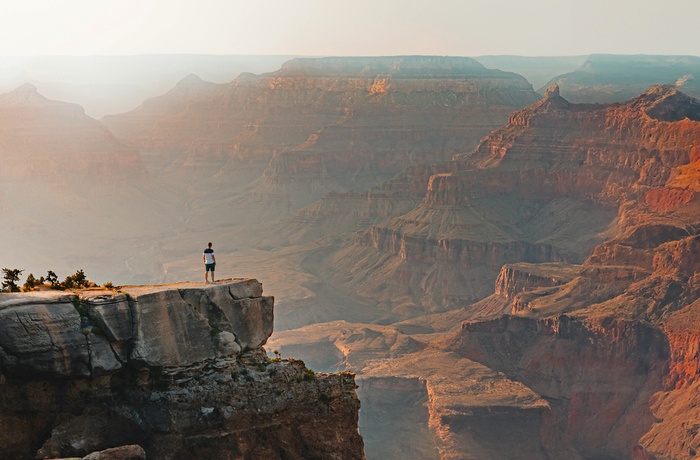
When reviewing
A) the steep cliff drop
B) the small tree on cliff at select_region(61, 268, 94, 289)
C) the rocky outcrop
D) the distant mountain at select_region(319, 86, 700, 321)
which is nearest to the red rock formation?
the distant mountain at select_region(319, 86, 700, 321)

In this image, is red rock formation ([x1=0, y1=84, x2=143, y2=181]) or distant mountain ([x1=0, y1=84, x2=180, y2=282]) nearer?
distant mountain ([x1=0, y1=84, x2=180, y2=282])

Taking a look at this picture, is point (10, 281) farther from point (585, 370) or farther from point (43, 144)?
point (43, 144)

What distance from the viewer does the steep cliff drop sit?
72.0 ft

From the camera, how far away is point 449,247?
14088 centimetres

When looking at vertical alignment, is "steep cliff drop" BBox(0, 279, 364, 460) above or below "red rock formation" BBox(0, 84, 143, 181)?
above

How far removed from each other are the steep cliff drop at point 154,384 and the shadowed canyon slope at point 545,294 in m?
51.9

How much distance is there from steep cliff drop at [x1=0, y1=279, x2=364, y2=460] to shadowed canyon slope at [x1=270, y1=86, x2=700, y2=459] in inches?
2043

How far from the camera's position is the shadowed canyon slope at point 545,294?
257 ft

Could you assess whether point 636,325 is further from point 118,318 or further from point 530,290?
point 118,318

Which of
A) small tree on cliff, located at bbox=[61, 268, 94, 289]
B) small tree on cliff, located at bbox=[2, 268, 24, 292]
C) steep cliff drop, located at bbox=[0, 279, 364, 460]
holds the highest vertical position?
small tree on cliff, located at bbox=[2, 268, 24, 292]

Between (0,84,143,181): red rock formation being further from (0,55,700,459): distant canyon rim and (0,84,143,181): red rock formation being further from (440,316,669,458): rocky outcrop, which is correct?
(440,316,669,458): rocky outcrop

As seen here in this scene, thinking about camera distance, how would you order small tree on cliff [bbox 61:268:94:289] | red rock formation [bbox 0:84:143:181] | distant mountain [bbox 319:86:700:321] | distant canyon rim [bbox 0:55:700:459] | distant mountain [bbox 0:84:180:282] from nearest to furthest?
small tree on cliff [bbox 61:268:94:289], distant canyon rim [bbox 0:55:700:459], distant mountain [bbox 319:86:700:321], distant mountain [bbox 0:84:180:282], red rock formation [bbox 0:84:143:181]

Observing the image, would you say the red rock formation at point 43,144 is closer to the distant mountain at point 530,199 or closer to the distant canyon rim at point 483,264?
the distant canyon rim at point 483,264

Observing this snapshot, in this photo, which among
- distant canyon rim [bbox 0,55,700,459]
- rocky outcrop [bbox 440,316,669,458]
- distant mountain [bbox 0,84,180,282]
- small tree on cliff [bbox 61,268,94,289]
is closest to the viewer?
small tree on cliff [bbox 61,268,94,289]
